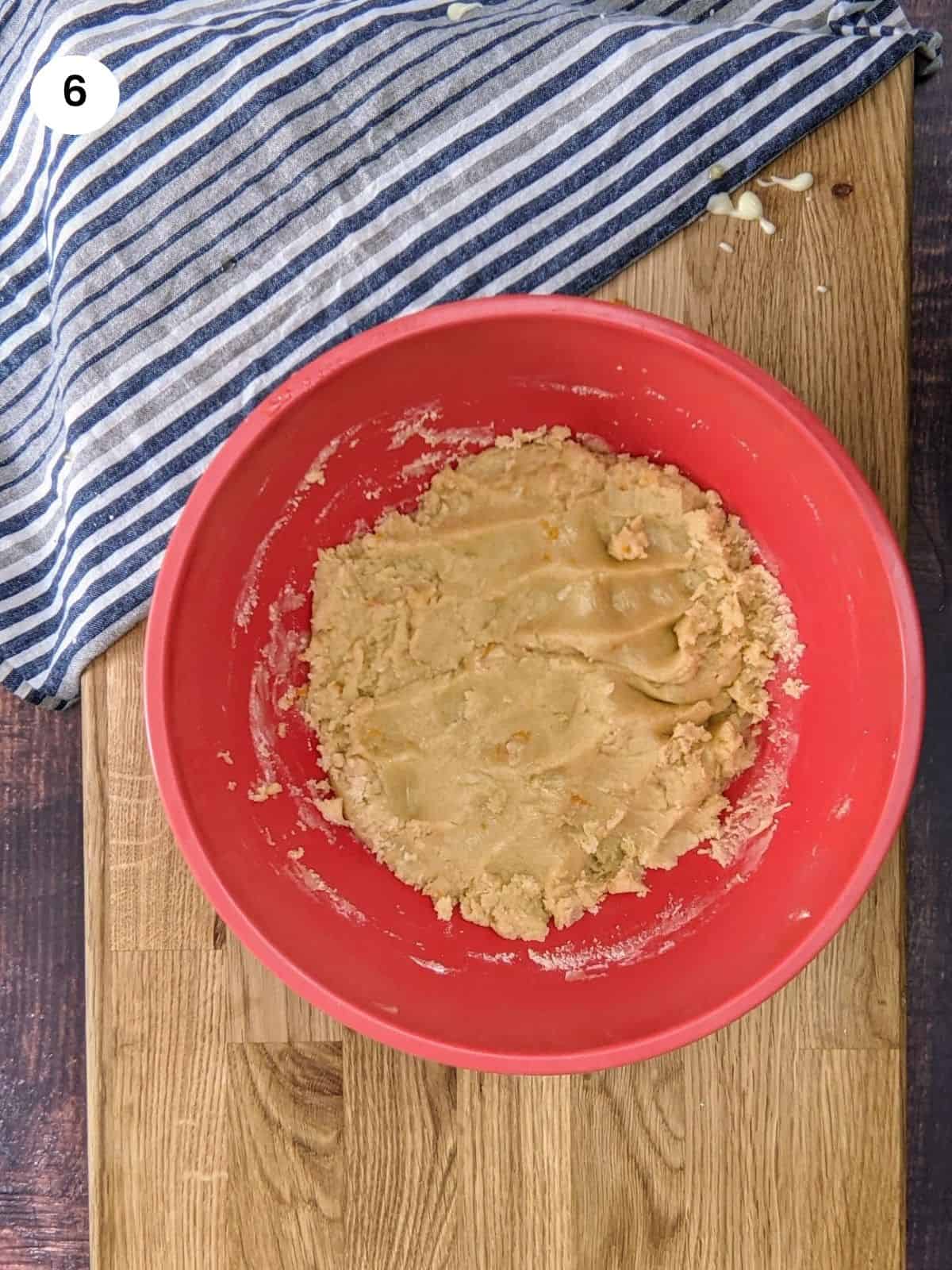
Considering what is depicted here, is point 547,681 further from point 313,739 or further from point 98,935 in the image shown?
point 98,935

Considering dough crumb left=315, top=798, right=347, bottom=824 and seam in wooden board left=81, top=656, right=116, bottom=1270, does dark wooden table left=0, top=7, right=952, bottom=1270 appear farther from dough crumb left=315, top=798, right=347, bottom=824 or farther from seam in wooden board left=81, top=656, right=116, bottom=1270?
dough crumb left=315, top=798, right=347, bottom=824

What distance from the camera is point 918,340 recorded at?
128 cm

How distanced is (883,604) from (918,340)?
0.57 m

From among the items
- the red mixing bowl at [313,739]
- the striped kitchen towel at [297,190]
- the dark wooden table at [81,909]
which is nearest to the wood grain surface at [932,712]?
the dark wooden table at [81,909]

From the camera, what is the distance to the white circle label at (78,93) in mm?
1000

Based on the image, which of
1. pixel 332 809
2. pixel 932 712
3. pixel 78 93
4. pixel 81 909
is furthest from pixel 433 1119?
pixel 78 93

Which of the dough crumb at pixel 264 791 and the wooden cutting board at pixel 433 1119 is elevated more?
the dough crumb at pixel 264 791

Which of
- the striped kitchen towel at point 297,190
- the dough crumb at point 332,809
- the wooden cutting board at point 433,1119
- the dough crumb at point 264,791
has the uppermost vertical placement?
the striped kitchen towel at point 297,190

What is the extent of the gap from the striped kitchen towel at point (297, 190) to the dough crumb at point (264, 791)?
208 mm

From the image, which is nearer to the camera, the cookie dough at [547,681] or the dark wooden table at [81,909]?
the cookie dough at [547,681]

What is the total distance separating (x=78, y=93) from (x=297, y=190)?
0.22 m

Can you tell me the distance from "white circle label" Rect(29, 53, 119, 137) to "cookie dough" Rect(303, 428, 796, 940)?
0.48 meters

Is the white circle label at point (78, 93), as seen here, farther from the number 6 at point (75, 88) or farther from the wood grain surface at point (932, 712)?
the wood grain surface at point (932, 712)

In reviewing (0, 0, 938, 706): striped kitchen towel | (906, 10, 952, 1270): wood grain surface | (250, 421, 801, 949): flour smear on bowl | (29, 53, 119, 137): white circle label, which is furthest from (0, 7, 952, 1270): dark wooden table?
(29, 53, 119, 137): white circle label
